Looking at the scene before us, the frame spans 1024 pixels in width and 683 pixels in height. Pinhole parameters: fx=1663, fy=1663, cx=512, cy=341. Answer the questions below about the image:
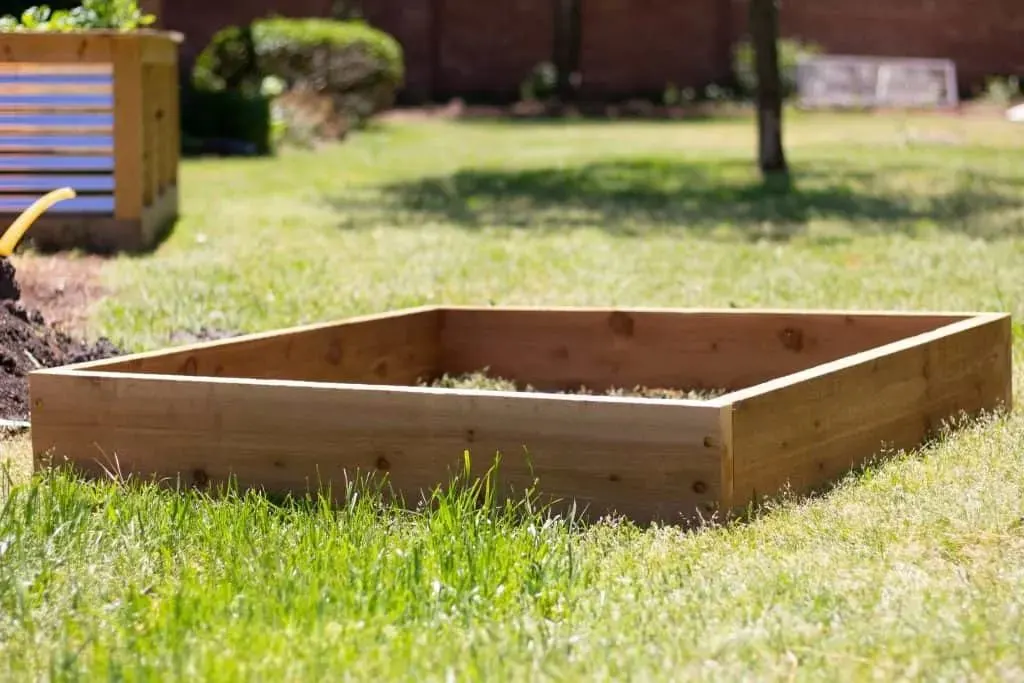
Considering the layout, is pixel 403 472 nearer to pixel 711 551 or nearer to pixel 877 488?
pixel 711 551

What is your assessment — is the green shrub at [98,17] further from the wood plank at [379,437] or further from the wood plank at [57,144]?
the wood plank at [379,437]

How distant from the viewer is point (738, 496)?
447cm

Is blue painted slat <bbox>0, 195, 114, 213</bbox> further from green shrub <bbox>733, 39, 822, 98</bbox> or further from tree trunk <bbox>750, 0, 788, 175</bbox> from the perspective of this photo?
green shrub <bbox>733, 39, 822, 98</bbox>

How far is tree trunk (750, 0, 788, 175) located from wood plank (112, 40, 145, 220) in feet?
21.6

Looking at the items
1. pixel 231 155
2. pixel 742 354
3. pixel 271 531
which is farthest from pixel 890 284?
pixel 231 155

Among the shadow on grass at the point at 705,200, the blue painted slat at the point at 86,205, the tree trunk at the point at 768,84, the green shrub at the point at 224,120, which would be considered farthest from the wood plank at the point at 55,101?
the green shrub at the point at 224,120

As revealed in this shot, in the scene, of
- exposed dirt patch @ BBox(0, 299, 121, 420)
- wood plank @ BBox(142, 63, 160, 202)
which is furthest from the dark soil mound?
wood plank @ BBox(142, 63, 160, 202)

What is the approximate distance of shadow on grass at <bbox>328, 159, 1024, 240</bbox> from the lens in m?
12.2

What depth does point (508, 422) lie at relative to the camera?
4.52 meters

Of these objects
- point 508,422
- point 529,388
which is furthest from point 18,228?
point 508,422

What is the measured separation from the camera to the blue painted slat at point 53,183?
1002 cm

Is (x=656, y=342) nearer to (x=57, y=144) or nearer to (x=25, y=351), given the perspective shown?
(x=25, y=351)

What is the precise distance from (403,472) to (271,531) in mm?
606

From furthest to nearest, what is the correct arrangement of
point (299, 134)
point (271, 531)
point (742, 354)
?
point (299, 134), point (742, 354), point (271, 531)
